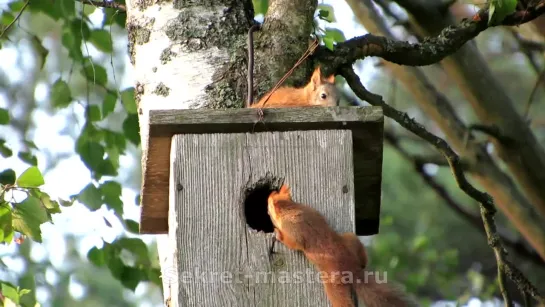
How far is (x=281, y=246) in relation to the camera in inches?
83.5

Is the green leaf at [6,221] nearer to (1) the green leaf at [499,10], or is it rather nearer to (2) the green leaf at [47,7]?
(2) the green leaf at [47,7]

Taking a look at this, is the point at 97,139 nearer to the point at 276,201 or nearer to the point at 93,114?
the point at 93,114

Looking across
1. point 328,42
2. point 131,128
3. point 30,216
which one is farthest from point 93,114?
point 328,42

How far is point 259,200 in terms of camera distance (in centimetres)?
237

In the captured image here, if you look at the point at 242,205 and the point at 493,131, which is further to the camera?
the point at 493,131

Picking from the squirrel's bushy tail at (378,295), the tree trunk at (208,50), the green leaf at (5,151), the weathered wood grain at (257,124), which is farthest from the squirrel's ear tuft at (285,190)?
the green leaf at (5,151)

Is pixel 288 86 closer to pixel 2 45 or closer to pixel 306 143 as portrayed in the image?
pixel 306 143

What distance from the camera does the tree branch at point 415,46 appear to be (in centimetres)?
279

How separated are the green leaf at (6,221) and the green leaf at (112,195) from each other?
939 millimetres

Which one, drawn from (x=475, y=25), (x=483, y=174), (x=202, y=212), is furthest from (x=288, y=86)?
(x=483, y=174)

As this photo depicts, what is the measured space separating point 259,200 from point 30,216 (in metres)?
0.70

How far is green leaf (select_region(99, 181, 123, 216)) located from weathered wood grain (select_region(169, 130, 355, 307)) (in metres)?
1.33

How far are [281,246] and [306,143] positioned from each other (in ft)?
0.89

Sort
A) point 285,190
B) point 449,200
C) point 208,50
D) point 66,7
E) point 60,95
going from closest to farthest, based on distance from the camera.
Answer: point 285,190, point 208,50, point 66,7, point 60,95, point 449,200
